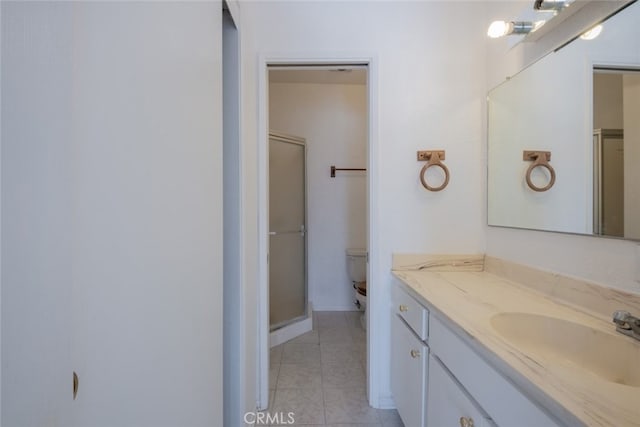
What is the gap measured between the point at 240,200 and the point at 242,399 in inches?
37.0

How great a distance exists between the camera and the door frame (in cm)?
166

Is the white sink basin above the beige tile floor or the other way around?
above

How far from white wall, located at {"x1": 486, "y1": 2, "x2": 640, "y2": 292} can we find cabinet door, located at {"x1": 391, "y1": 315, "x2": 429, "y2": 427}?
707mm

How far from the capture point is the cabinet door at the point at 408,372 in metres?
Answer: 1.19

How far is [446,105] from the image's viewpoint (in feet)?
5.57

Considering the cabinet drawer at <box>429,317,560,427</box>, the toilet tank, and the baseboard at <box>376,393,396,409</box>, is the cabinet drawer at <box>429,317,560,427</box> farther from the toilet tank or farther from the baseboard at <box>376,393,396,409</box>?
the toilet tank

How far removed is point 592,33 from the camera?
3.44 ft

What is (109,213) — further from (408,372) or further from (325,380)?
(325,380)

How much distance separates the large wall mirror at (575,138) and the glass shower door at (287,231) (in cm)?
183

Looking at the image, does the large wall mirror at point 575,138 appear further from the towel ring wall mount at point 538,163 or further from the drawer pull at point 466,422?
the drawer pull at point 466,422

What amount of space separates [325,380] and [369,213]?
1269 mm

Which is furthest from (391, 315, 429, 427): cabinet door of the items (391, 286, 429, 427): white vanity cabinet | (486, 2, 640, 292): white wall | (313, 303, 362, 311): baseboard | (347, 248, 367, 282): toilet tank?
(313, 303, 362, 311): baseboard

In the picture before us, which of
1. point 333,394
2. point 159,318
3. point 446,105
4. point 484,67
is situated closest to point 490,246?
point 446,105

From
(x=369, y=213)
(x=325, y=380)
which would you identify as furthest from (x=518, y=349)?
(x=325, y=380)
